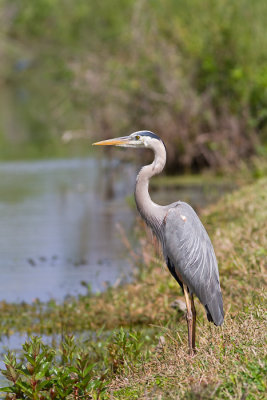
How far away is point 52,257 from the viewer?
9.58 meters

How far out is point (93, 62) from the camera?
16641 millimetres

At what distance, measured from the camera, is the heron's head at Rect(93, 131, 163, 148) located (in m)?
5.14

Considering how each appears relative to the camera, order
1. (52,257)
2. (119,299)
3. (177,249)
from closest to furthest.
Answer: (177,249), (119,299), (52,257)

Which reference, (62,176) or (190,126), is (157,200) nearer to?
(190,126)

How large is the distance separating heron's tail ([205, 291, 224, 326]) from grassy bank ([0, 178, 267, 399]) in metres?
0.05

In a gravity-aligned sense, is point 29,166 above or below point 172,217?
below

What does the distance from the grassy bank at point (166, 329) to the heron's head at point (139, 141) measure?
0.77 m

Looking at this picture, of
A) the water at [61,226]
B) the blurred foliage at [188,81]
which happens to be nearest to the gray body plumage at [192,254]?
the water at [61,226]

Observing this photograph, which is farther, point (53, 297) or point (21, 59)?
point (21, 59)

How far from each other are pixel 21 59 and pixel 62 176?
45.5m

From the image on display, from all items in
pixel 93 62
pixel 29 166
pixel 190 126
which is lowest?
pixel 29 166

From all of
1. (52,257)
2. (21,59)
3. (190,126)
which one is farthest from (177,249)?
(21,59)

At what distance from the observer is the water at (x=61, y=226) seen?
27.6ft

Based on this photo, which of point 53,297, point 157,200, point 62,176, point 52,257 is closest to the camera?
point 53,297
